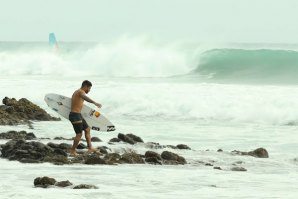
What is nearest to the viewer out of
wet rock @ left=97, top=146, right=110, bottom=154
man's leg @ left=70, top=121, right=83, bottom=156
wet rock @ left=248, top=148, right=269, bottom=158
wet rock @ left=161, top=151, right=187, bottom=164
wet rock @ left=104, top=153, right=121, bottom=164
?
wet rock @ left=104, top=153, right=121, bottom=164

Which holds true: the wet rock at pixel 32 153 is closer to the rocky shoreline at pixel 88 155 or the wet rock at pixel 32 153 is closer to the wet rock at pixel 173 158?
the rocky shoreline at pixel 88 155

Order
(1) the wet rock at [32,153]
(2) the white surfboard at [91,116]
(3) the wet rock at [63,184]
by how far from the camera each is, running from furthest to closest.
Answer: (2) the white surfboard at [91,116]
(1) the wet rock at [32,153]
(3) the wet rock at [63,184]

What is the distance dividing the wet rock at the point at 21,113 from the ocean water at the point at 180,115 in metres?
0.59

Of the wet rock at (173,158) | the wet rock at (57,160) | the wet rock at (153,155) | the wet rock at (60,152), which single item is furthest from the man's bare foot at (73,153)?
the wet rock at (173,158)

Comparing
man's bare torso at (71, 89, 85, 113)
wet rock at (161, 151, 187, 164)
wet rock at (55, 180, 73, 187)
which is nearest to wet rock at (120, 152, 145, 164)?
wet rock at (161, 151, 187, 164)

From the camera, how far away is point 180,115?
21234mm

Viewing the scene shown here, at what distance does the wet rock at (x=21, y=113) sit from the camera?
17.0 meters

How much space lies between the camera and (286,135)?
16.5 metres

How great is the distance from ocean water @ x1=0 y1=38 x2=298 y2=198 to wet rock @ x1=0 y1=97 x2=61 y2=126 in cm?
59

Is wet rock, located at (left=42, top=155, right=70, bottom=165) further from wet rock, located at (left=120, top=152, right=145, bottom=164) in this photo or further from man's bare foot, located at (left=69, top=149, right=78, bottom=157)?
wet rock, located at (left=120, top=152, right=145, bottom=164)

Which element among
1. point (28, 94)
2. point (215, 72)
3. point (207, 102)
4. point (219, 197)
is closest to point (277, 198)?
point (219, 197)

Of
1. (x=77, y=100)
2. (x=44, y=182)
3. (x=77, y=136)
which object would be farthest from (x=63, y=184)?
(x=77, y=100)

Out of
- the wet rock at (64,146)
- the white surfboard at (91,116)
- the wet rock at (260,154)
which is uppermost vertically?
the white surfboard at (91,116)

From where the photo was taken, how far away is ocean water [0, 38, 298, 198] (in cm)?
941
